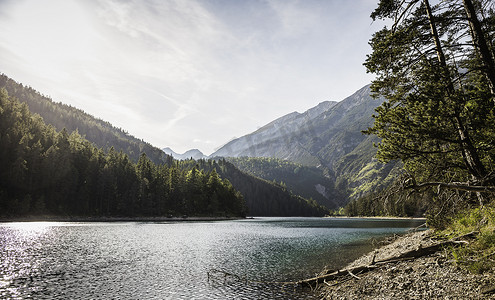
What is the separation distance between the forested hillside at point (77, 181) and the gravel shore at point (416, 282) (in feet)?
372

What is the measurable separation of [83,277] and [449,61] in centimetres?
3229

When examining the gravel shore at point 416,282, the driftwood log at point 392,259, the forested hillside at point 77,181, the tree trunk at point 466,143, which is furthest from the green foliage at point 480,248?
the forested hillside at point 77,181

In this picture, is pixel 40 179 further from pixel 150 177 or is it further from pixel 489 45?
pixel 489 45

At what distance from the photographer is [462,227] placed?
16.7 metres

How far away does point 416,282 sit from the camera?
13.7 meters

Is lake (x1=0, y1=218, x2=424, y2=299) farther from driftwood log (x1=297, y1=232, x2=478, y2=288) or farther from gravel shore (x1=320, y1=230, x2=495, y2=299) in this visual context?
gravel shore (x1=320, y1=230, x2=495, y2=299)

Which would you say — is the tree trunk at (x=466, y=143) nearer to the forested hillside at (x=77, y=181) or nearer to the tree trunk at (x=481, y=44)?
the tree trunk at (x=481, y=44)

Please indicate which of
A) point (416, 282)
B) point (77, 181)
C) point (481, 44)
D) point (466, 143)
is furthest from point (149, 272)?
point (77, 181)

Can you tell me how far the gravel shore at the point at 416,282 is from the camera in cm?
1120

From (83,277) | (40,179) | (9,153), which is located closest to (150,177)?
(40,179)

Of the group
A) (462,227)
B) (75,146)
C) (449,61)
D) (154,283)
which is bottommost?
(154,283)

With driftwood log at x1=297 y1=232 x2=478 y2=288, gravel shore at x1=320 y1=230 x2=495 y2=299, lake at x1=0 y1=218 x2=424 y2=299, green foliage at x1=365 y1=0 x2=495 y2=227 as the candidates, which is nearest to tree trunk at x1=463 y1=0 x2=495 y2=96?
green foliage at x1=365 y1=0 x2=495 y2=227

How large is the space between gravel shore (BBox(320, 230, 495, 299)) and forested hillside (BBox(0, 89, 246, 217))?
113m

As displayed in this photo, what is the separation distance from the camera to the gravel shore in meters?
11.2
